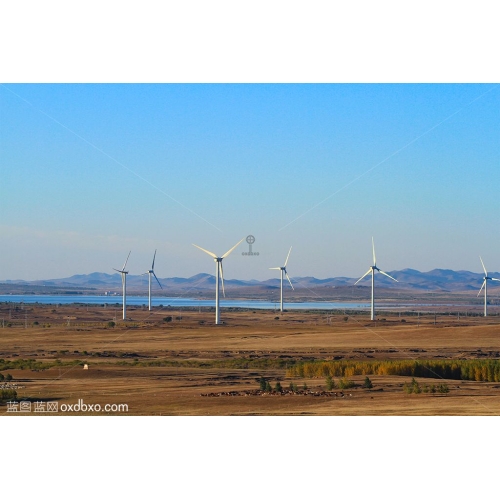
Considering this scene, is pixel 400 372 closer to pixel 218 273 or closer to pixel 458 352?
pixel 458 352

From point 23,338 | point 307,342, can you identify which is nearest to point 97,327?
point 23,338

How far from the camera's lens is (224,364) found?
143ft

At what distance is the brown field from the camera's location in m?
26.1

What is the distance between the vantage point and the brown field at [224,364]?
2614 centimetres

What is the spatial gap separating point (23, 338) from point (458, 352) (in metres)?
35.2

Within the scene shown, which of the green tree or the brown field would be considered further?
the green tree

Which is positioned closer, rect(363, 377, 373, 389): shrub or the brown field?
the brown field

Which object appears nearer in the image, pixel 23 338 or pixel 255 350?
pixel 255 350

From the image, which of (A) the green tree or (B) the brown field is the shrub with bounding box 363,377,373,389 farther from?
(A) the green tree

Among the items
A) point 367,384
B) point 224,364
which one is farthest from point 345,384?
point 224,364

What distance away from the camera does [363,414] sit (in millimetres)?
24734

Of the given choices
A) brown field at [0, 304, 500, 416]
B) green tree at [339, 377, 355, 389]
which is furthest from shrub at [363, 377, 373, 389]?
green tree at [339, 377, 355, 389]

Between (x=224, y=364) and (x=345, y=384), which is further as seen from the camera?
(x=224, y=364)

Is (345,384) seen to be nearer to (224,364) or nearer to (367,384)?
(367,384)
